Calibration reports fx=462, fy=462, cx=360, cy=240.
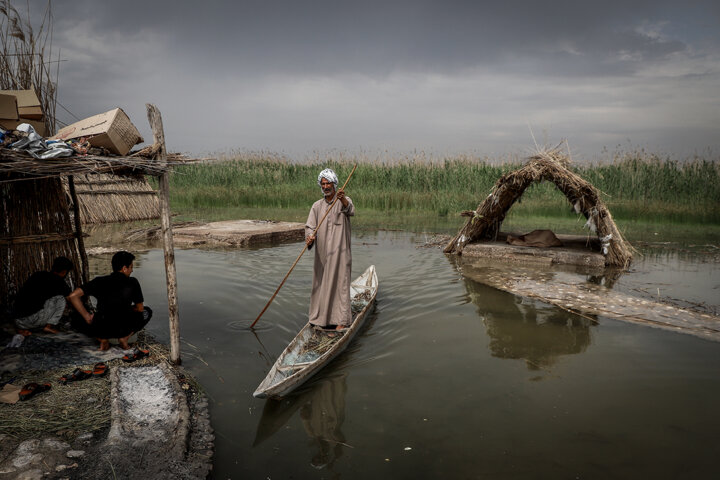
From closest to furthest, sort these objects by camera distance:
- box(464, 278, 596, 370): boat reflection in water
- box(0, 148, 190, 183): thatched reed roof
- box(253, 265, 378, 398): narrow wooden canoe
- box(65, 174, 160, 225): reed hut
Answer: box(0, 148, 190, 183): thatched reed roof < box(253, 265, 378, 398): narrow wooden canoe < box(464, 278, 596, 370): boat reflection in water < box(65, 174, 160, 225): reed hut

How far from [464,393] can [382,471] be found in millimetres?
1170

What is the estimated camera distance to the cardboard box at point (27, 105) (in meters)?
3.91

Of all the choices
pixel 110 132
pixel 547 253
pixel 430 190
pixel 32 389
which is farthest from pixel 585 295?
pixel 430 190

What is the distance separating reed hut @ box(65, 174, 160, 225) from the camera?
1160 centimetres

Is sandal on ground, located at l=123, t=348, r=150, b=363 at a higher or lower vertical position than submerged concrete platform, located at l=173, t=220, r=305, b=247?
lower

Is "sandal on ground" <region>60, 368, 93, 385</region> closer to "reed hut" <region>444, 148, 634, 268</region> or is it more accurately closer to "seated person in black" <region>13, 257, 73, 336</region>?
"seated person in black" <region>13, 257, 73, 336</region>

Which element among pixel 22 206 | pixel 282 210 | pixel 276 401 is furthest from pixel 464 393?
pixel 282 210

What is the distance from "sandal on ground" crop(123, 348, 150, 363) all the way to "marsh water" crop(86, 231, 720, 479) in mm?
360

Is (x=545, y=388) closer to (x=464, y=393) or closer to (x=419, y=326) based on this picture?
(x=464, y=393)

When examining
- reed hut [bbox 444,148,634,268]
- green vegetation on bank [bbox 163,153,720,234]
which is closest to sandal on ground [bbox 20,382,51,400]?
reed hut [bbox 444,148,634,268]

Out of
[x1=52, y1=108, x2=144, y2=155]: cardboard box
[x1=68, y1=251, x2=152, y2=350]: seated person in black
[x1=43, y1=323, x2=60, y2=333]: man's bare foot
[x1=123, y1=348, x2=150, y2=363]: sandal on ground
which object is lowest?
[x1=123, y1=348, x2=150, y2=363]: sandal on ground

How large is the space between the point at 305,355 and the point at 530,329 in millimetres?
2617


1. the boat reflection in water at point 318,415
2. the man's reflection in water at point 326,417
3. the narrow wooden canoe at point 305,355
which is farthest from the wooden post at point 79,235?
the man's reflection in water at point 326,417

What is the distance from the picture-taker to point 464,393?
3.66 metres
